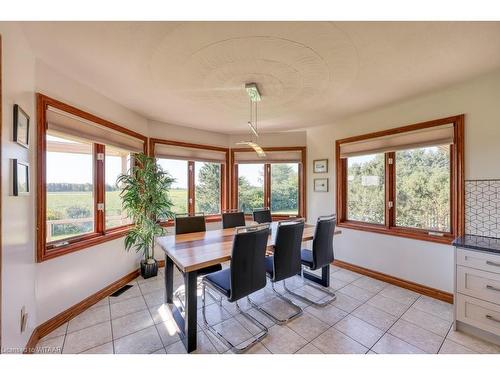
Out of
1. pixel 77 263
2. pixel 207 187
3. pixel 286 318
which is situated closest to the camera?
pixel 286 318

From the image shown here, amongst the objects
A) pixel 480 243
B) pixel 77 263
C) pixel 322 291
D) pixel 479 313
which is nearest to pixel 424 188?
pixel 480 243

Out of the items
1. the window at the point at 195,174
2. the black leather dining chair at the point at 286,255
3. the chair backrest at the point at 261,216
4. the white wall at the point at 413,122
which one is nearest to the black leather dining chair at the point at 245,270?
the black leather dining chair at the point at 286,255

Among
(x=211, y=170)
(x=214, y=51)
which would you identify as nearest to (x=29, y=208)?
(x=214, y=51)

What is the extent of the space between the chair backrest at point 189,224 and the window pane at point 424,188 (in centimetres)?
278

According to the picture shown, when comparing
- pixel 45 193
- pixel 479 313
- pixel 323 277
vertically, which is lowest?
pixel 323 277

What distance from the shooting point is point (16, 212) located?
152cm

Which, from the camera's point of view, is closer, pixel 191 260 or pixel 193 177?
pixel 191 260

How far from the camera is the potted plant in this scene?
9.65 ft

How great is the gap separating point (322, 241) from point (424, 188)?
1.60 metres

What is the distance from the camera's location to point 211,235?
266 cm

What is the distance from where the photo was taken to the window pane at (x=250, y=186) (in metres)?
4.43

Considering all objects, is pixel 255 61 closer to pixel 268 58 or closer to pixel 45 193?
pixel 268 58

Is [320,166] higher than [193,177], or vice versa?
[320,166]
